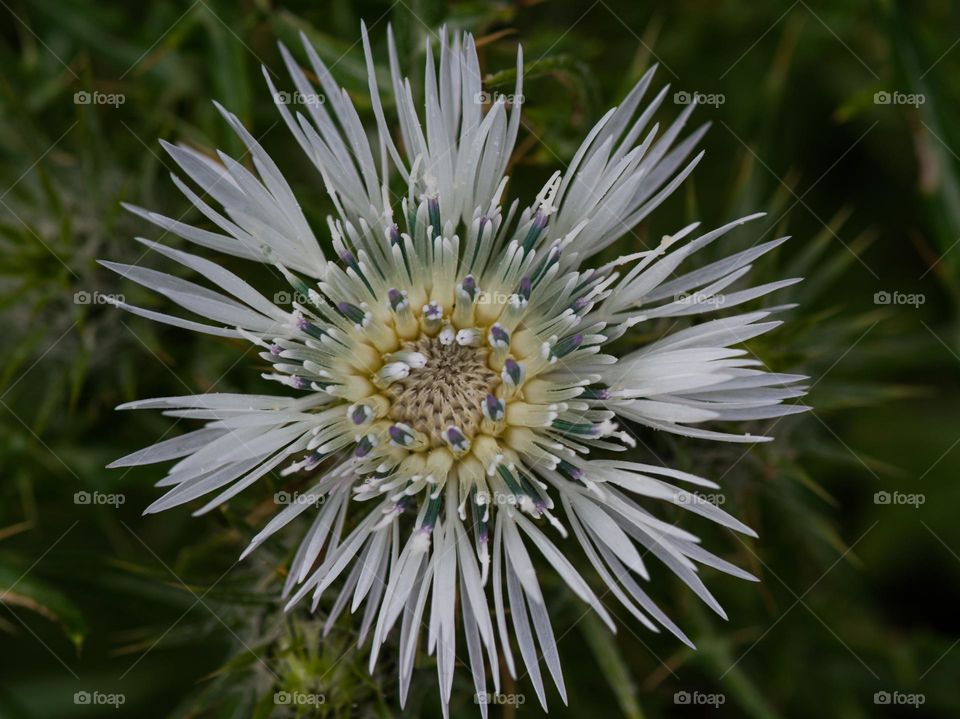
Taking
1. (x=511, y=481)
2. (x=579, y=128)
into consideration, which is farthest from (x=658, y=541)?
(x=579, y=128)

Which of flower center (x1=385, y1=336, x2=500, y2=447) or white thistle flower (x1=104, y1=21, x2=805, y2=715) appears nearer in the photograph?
white thistle flower (x1=104, y1=21, x2=805, y2=715)

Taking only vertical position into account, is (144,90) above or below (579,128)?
above

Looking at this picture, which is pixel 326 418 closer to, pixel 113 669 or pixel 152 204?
pixel 152 204

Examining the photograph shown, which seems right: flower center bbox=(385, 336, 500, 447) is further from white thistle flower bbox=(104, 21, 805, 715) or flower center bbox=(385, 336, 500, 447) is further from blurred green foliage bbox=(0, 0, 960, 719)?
blurred green foliage bbox=(0, 0, 960, 719)

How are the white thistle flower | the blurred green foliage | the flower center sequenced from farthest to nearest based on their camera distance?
the blurred green foliage, the flower center, the white thistle flower

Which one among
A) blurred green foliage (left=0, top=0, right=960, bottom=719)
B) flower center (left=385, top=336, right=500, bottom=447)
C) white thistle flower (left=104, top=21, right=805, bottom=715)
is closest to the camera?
white thistle flower (left=104, top=21, right=805, bottom=715)

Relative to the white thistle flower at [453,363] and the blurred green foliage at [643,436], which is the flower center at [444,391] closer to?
the white thistle flower at [453,363]

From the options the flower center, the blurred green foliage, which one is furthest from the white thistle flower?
the blurred green foliage
